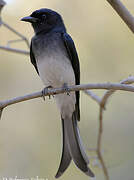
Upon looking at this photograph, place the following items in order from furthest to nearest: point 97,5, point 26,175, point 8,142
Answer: point 97,5 < point 8,142 < point 26,175

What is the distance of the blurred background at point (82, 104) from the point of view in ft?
21.2

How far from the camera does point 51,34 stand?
186 inches

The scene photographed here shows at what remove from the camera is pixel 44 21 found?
4.93 m

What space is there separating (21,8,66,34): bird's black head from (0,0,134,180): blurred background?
2060 millimetres

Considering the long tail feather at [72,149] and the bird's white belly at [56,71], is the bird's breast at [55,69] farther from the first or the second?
the long tail feather at [72,149]

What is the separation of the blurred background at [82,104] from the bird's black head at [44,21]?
2060 mm

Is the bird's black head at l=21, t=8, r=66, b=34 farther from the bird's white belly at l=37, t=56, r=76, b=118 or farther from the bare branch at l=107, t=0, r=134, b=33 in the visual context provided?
the bare branch at l=107, t=0, r=134, b=33

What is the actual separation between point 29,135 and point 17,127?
258 mm

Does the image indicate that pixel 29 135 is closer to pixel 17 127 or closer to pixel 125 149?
pixel 17 127

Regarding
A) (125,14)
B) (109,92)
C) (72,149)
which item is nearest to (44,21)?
(109,92)

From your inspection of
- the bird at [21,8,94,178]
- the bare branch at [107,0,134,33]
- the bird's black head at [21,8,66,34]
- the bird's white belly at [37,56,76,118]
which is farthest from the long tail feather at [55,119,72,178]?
the bare branch at [107,0,134,33]

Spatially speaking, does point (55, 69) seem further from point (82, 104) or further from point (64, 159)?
point (82, 104)

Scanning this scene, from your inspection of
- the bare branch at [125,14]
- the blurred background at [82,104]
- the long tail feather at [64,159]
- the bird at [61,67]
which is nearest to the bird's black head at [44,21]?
the bird at [61,67]

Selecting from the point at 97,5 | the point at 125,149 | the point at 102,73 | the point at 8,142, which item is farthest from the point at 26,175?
the point at 97,5
